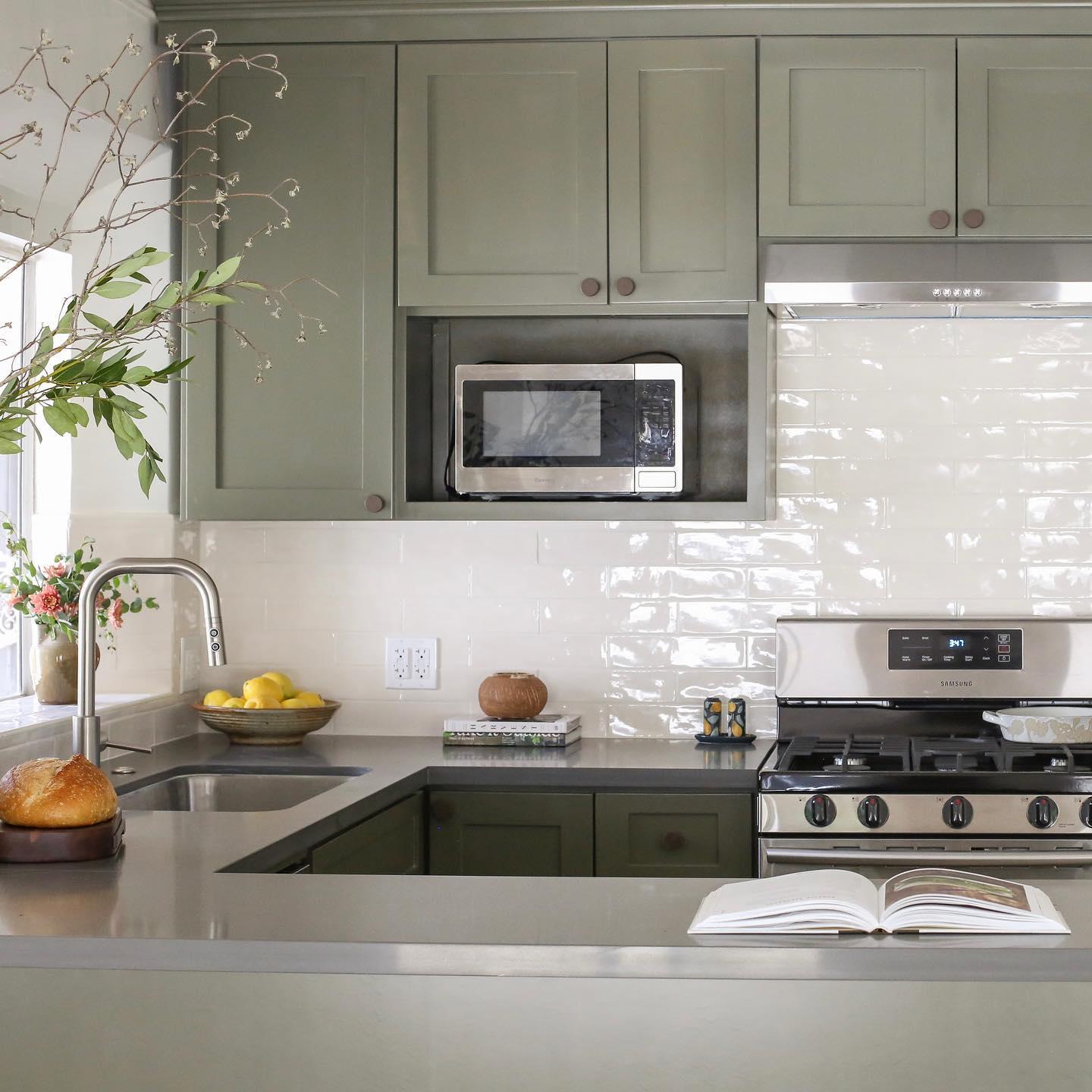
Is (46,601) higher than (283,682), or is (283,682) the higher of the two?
(46,601)

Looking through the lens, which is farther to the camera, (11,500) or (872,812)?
(11,500)

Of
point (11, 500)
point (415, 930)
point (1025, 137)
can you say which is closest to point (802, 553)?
point (1025, 137)

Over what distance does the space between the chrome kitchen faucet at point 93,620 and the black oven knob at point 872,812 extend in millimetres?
1304

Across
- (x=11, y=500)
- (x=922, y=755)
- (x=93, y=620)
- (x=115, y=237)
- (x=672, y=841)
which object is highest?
(x=115, y=237)

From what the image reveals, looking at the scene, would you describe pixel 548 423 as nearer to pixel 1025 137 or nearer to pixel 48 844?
pixel 1025 137

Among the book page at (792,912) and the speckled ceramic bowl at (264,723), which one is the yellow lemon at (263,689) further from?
the book page at (792,912)

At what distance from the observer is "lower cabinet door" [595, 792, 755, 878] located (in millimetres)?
2895

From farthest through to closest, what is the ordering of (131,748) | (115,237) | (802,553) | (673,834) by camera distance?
(802,553) → (115,237) → (673,834) → (131,748)

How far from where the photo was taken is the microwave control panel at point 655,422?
10.4ft

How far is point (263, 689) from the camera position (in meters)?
3.33

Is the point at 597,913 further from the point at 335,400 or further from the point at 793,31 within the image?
the point at 793,31

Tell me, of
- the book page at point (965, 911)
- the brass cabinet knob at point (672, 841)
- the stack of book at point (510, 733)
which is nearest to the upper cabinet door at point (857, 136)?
the stack of book at point (510, 733)

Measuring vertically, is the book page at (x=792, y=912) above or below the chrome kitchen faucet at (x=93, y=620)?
below

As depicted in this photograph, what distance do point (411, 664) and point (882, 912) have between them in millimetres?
2108
